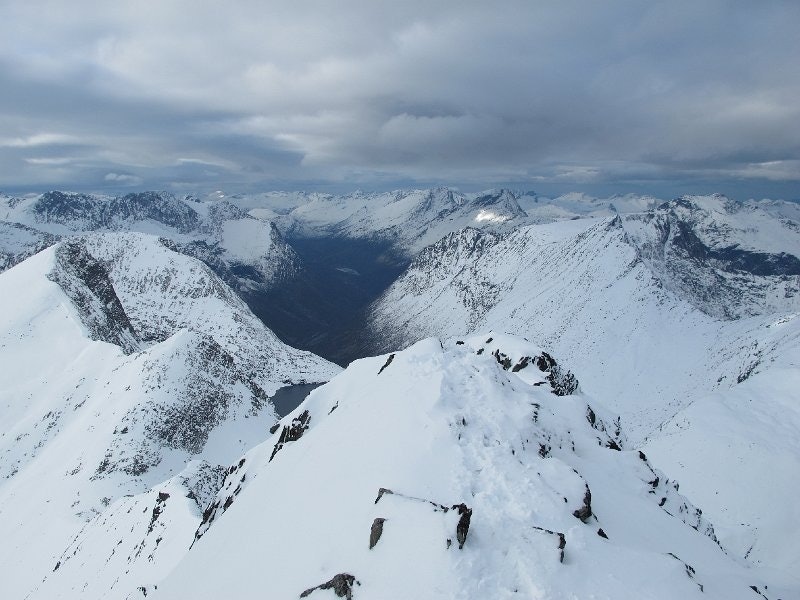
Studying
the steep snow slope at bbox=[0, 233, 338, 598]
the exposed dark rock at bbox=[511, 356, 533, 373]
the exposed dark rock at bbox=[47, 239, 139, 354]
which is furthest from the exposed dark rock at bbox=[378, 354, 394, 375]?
the exposed dark rock at bbox=[47, 239, 139, 354]

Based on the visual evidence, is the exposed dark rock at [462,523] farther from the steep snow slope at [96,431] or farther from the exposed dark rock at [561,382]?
the steep snow slope at [96,431]

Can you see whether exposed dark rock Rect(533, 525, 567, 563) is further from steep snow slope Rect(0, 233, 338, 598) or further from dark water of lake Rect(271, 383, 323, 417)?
dark water of lake Rect(271, 383, 323, 417)

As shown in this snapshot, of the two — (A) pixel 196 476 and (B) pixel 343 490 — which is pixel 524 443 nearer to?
(B) pixel 343 490

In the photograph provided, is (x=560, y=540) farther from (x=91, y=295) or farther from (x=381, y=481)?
(x=91, y=295)

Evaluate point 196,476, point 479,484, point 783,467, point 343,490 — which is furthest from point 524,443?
point 783,467

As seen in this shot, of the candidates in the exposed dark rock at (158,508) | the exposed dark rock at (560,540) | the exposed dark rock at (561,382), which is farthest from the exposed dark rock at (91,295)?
the exposed dark rock at (560,540)

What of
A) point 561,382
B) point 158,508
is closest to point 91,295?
point 158,508
